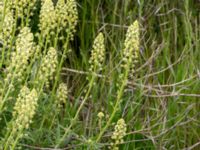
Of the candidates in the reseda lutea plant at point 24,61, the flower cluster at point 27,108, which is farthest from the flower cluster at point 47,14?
the flower cluster at point 27,108

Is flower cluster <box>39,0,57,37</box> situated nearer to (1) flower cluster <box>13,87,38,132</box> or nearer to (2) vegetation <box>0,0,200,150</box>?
(2) vegetation <box>0,0,200,150</box>

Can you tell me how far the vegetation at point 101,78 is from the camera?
2.73m

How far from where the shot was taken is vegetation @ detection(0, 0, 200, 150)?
8.96ft

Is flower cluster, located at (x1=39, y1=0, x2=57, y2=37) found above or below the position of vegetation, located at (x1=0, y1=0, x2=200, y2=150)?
above

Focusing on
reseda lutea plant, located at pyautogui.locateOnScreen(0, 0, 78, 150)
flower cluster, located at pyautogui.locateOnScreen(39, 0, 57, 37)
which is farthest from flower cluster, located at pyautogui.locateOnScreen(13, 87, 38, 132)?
flower cluster, located at pyautogui.locateOnScreen(39, 0, 57, 37)

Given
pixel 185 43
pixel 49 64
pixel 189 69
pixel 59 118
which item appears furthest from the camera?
pixel 185 43

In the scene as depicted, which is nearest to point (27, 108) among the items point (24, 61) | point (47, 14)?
point (24, 61)

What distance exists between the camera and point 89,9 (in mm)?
4414

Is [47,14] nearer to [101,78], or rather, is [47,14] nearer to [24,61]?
[24,61]

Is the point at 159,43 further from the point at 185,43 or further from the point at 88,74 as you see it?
the point at 88,74

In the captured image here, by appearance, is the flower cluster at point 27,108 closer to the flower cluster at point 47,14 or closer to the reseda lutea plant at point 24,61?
the reseda lutea plant at point 24,61

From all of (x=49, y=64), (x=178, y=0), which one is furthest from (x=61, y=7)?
(x=178, y=0)

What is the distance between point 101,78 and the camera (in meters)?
3.73

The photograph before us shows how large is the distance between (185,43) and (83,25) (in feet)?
2.27
